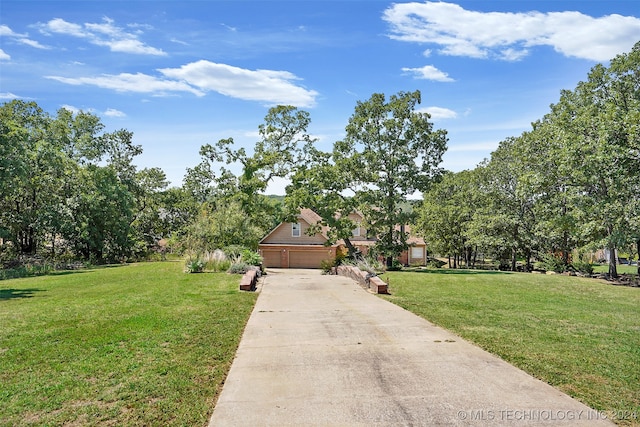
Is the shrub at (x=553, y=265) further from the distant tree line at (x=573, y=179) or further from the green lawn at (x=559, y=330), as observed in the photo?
the green lawn at (x=559, y=330)

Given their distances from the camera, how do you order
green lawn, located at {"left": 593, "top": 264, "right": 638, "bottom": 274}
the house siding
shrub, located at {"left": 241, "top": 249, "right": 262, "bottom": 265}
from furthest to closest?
the house siding → green lawn, located at {"left": 593, "top": 264, "right": 638, "bottom": 274} → shrub, located at {"left": 241, "top": 249, "right": 262, "bottom": 265}

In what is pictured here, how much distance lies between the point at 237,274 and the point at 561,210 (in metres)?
20.2

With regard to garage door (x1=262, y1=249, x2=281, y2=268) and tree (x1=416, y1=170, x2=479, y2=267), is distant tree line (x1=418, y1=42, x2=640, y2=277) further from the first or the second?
garage door (x1=262, y1=249, x2=281, y2=268)

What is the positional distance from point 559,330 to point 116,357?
7.53 m

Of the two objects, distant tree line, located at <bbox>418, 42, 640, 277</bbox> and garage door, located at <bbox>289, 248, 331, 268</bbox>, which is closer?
distant tree line, located at <bbox>418, 42, 640, 277</bbox>

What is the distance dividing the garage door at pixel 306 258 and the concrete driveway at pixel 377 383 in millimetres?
28037

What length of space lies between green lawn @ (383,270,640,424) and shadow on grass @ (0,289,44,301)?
10258 mm

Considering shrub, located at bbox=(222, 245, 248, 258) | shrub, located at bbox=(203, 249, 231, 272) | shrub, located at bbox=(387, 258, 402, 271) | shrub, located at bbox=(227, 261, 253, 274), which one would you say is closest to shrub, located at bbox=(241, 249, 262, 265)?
shrub, located at bbox=(222, 245, 248, 258)

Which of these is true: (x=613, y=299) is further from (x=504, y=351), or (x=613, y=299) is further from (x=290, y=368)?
(x=290, y=368)

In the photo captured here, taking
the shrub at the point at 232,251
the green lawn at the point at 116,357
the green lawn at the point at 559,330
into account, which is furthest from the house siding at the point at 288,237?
the green lawn at the point at 116,357

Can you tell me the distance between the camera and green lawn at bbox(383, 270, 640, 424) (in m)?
5.17

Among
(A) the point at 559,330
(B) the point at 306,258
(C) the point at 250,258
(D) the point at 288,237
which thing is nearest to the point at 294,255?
(B) the point at 306,258

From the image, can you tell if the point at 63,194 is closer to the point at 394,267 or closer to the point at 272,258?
the point at 272,258

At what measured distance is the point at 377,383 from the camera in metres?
5.17
